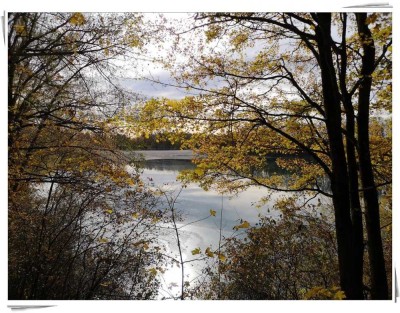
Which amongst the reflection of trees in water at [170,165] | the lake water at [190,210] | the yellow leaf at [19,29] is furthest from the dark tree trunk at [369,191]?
the yellow leaf at [19,29]

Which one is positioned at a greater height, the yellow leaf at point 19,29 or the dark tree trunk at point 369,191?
the yellow leaf at point 19,29

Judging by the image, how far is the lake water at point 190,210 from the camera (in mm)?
5133

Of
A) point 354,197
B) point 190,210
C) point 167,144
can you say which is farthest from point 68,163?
point 354,197

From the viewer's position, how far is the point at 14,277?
3355 mm

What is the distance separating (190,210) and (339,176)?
4.43m

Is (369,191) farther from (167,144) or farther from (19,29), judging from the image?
(19,29)

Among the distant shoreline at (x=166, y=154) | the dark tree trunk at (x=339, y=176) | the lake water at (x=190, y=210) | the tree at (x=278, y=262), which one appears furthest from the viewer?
the lake water at (x=190, y=210)

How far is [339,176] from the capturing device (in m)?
3.12

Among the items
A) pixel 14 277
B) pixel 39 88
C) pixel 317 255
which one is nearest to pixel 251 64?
pixel 39 88

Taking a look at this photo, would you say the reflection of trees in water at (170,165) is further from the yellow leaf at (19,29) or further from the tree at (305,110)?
the yellow leaf at (19,29)

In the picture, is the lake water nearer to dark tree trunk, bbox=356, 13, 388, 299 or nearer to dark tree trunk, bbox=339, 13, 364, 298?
dark tree trunk, bbox=339, 13, 364, 298

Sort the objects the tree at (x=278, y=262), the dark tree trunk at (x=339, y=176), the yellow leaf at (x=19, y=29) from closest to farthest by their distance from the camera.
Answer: the yellow leaf at (x=19, y=29)
the dark tree trunk at (x=339, y=176)
the tree at (x=278, y=262)

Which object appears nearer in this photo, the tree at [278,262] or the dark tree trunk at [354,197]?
the dark tree trunk at [354,197]

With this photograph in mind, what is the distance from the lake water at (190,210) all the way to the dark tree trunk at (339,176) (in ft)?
6.05
